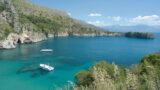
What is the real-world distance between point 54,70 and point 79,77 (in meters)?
12.5

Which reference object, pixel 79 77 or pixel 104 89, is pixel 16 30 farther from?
pixel 104 89

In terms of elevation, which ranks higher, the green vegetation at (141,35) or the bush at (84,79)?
the green vegetation at (141,35)

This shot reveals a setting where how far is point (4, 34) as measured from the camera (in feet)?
206

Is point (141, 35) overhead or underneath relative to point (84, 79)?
overhead

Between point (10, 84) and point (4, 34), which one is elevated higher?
point (4, 34)

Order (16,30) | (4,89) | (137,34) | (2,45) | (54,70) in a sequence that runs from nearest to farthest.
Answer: (4,89) → (54,70) → (2,45) → (16,30) → (137,34)

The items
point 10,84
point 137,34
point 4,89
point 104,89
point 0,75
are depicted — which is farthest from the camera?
point 137,34

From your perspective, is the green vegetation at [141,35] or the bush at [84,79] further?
the green vegetation at [141,35]

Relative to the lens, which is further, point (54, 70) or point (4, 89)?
point (54, 70)

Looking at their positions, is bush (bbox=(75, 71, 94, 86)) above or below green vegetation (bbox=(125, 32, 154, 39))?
below

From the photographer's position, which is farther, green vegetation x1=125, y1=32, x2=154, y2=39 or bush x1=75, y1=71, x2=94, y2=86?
green vegetation x1=125, y1=32, x2=154, y2=39

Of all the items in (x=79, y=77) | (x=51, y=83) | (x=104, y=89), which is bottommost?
(x=51, y=83)

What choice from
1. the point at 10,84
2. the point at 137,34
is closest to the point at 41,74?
the point at 10,84

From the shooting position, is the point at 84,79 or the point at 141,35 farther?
the point at 141,35
